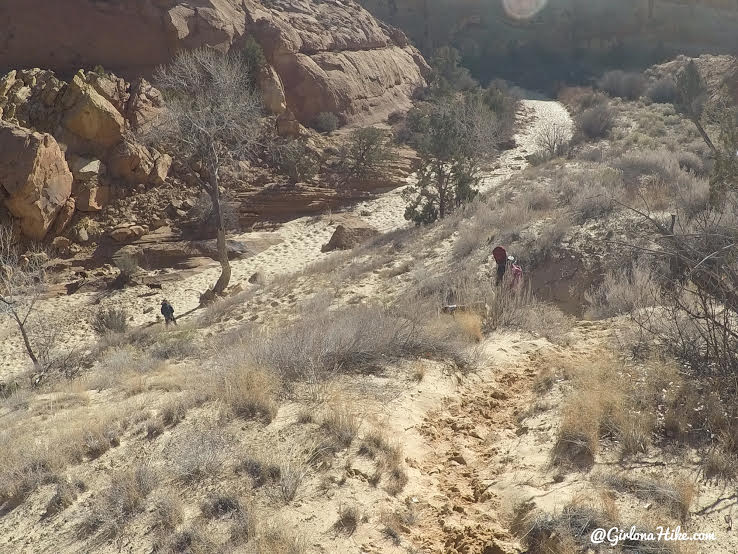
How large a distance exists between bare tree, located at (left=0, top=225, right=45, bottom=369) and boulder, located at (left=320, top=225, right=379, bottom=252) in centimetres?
701

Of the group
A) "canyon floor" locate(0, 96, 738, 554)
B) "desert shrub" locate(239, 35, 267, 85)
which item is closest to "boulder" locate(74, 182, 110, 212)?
"desert shrub" locate(239, 35, 267, 85)

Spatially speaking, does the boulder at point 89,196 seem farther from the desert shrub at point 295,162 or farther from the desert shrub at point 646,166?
the desert shrub at point 646,166

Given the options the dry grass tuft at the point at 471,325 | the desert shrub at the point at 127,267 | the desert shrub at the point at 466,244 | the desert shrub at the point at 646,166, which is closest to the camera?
the dry grass tuft at the point at 471,325

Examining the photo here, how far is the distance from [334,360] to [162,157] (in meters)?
14.1

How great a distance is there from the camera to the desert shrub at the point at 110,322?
10883mm

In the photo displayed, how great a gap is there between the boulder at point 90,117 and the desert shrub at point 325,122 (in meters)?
7.79

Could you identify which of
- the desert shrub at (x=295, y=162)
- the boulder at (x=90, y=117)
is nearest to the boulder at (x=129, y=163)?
the boulder at (x=90, y=117)

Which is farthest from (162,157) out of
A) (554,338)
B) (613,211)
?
(554,338)

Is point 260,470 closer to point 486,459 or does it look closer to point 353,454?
point 353,454

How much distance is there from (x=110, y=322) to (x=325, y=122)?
12877 mm

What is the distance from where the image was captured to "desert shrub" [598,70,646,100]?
95.8ft

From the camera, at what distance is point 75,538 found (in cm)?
298

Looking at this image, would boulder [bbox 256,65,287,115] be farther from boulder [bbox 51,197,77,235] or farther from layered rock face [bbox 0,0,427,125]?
boulder [bbox 51,197,77,235]

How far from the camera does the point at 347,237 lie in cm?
1468
